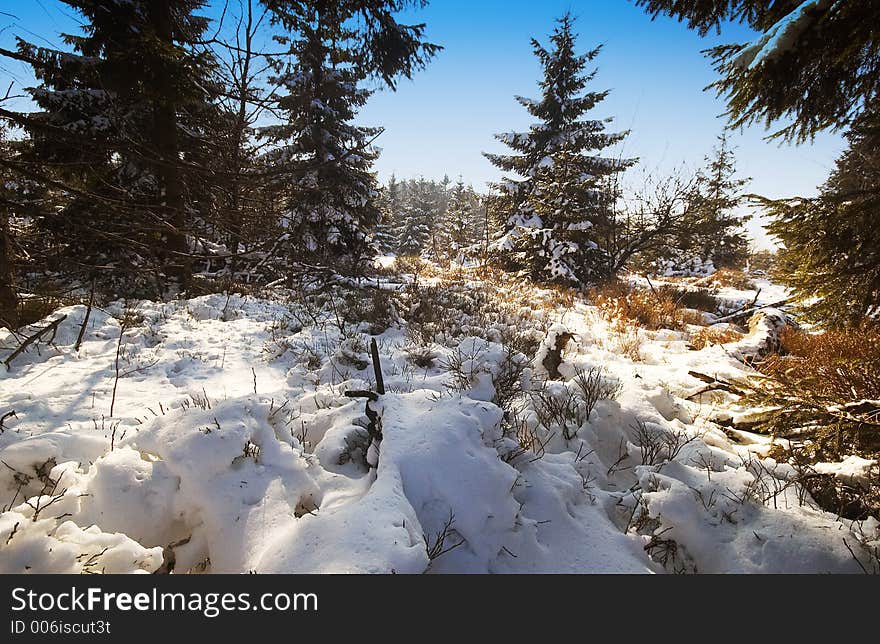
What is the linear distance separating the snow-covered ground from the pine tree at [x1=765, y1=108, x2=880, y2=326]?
4.13 feet

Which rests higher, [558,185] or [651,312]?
[558,185]

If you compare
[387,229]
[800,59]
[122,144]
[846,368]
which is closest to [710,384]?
[846,368]

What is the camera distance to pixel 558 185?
1182cm

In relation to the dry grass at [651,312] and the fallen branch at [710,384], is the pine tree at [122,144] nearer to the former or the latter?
the fallen branch at [710,384]

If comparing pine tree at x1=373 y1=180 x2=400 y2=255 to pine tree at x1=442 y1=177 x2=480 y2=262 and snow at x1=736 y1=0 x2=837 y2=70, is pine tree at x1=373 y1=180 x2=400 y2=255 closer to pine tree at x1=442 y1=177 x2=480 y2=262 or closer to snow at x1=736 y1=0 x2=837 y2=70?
pine tree at x1=442 y1=177 x2=480 y2=262

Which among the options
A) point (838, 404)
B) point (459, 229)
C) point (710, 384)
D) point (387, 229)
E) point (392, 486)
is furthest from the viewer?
point (387, 229)

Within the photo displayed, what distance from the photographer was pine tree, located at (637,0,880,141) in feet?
6.50

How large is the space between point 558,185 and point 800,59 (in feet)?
33.6

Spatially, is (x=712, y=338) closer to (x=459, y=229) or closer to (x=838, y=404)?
(x=838, y=404)

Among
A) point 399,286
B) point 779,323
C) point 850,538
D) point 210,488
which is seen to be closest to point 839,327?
point 850,538

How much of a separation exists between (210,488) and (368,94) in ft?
49.3

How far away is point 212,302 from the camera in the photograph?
7.35 metres

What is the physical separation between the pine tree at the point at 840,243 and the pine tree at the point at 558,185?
927 centimetres
